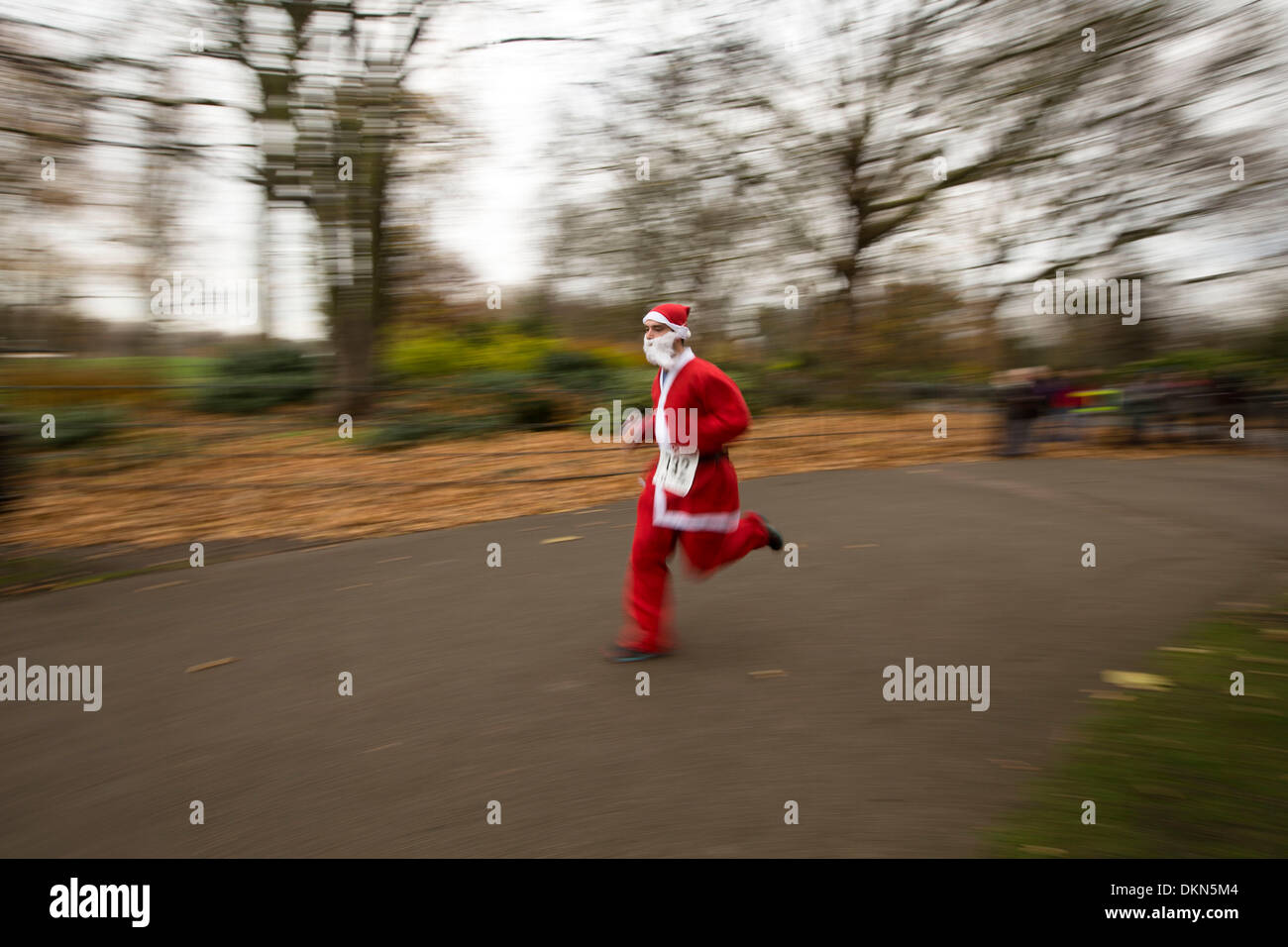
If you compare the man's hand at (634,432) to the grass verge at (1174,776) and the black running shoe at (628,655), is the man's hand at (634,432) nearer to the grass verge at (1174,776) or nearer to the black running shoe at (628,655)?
the black running shoe at (628,655)

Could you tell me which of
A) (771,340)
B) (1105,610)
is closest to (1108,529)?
(1105,610)

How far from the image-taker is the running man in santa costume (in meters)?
5.00

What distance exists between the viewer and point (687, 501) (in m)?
5.02

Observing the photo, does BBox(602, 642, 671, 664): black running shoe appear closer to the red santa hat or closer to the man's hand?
the man's hand

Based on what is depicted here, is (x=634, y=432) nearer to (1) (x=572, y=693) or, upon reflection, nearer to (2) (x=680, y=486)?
(2) (x=680, y=486)

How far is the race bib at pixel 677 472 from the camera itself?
501 cm

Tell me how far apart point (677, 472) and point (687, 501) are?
0.17 metres

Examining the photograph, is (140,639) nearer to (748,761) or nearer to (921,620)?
(748,761)

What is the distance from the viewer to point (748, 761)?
3791 millimetres

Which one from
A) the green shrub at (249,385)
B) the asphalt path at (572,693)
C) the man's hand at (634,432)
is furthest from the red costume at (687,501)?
the green shrub at (249,385)

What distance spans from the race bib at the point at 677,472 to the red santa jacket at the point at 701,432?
3 cm

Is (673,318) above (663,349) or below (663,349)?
above

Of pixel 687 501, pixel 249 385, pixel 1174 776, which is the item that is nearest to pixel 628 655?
pixel 687 501
